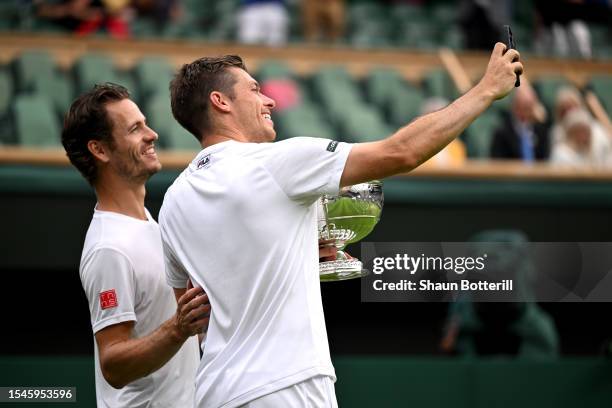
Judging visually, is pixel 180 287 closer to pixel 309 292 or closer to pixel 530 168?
pixel 309 292

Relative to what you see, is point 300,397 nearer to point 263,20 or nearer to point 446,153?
point 446,153

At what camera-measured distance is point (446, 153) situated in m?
8.21

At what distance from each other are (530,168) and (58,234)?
3.24m

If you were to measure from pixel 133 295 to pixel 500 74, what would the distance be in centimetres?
158

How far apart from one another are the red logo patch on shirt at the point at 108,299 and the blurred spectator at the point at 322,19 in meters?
8.34

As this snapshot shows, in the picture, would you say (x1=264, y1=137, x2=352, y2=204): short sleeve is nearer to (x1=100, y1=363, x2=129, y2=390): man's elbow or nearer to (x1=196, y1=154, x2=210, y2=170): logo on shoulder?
(x1=196, y1=154, x2=210, y2=170): logo on shoulder

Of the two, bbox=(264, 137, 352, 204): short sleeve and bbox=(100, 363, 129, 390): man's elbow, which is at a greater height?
bbox=(264, 137, 352, 204): short sleeve

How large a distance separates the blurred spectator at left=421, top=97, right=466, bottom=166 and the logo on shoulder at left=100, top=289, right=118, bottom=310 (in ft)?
12.7

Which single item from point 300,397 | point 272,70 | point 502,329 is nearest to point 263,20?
point 272,70

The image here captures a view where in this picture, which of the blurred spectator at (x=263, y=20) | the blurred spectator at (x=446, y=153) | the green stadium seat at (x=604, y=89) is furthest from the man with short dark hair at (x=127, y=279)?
the blurred spectator at (x=263, y=20)

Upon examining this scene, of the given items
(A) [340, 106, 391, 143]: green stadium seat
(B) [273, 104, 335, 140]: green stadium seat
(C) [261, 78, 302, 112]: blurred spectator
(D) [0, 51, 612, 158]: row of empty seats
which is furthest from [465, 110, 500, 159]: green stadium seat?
(C) [261, 78, 302, 112]: blurred spectator

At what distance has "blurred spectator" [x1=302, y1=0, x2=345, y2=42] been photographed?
1196 centimetres

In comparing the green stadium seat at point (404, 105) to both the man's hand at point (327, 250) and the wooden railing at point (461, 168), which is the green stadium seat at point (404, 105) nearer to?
the wooden railing at point (461, 168)

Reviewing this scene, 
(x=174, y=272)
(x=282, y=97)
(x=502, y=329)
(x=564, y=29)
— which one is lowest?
(x=502, y=329)
